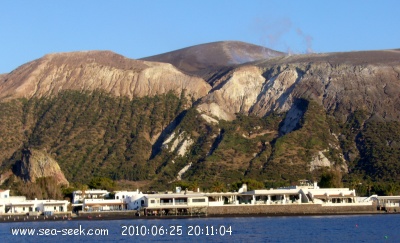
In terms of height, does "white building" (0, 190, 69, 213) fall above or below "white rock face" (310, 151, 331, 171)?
below

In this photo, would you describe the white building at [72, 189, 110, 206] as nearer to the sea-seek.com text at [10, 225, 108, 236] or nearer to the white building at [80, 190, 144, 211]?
the white building at [80, 190, 144, 211]

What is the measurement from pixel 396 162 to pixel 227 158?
33.1 metres

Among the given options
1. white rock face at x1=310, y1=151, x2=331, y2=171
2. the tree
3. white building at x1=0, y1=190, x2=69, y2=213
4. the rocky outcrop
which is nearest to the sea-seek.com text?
white building at x1=0, y1=190, x2=69, y2=213

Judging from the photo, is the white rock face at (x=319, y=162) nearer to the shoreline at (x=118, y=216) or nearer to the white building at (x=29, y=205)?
the shoreline at (x=118, y=216)

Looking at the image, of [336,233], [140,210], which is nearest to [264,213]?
[140,210]

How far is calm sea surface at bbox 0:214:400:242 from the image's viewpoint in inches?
3398

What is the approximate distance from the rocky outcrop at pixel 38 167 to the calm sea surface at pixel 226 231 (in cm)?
5312

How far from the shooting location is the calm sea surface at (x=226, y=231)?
86312mm

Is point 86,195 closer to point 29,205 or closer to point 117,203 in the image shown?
point 117,203

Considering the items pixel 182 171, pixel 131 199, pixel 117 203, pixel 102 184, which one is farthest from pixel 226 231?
pixel 182 171

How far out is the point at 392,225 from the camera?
102688 mm

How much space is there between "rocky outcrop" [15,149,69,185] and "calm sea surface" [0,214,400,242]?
53.1 meters

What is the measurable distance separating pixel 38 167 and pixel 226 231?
8705 centimetres

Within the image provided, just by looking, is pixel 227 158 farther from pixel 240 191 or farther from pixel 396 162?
pixel 240 191
